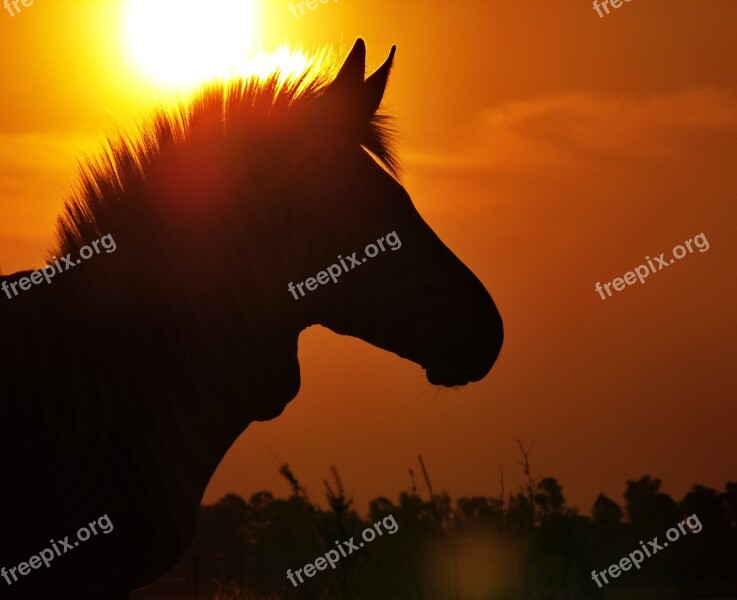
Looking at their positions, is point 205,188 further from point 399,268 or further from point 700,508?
point 700,508

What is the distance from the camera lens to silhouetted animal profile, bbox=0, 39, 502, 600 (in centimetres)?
442

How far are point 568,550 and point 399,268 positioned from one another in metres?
4.01

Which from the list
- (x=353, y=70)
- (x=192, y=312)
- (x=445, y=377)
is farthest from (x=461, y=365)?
(x=353, y=70)

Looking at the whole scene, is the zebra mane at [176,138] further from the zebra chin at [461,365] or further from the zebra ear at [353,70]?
the zebra chin at [461,365]

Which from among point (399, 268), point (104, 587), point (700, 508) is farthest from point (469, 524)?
point (700, 508)

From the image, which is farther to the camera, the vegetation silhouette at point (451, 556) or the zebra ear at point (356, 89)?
the vegetation silhouette at point (451, 556)

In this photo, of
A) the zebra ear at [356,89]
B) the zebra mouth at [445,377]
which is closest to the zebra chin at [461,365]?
the zebra mouth at [445,377]

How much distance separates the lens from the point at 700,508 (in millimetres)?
67688

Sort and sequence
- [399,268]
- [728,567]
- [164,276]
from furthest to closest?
1. [728,567]
2. [399,268]
3. [164,276]

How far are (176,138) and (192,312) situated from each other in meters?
0.83

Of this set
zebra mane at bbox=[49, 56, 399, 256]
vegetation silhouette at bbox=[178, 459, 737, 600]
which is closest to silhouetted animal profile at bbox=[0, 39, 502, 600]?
zebra mane at bbox=[49, 56, 399, 256]

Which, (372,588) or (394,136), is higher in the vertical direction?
(394,136)

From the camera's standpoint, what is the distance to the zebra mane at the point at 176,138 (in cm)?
482

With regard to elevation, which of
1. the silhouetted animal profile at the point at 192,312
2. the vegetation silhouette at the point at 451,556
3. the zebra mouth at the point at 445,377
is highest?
the silhouetted animal profile at the point at 192,312
